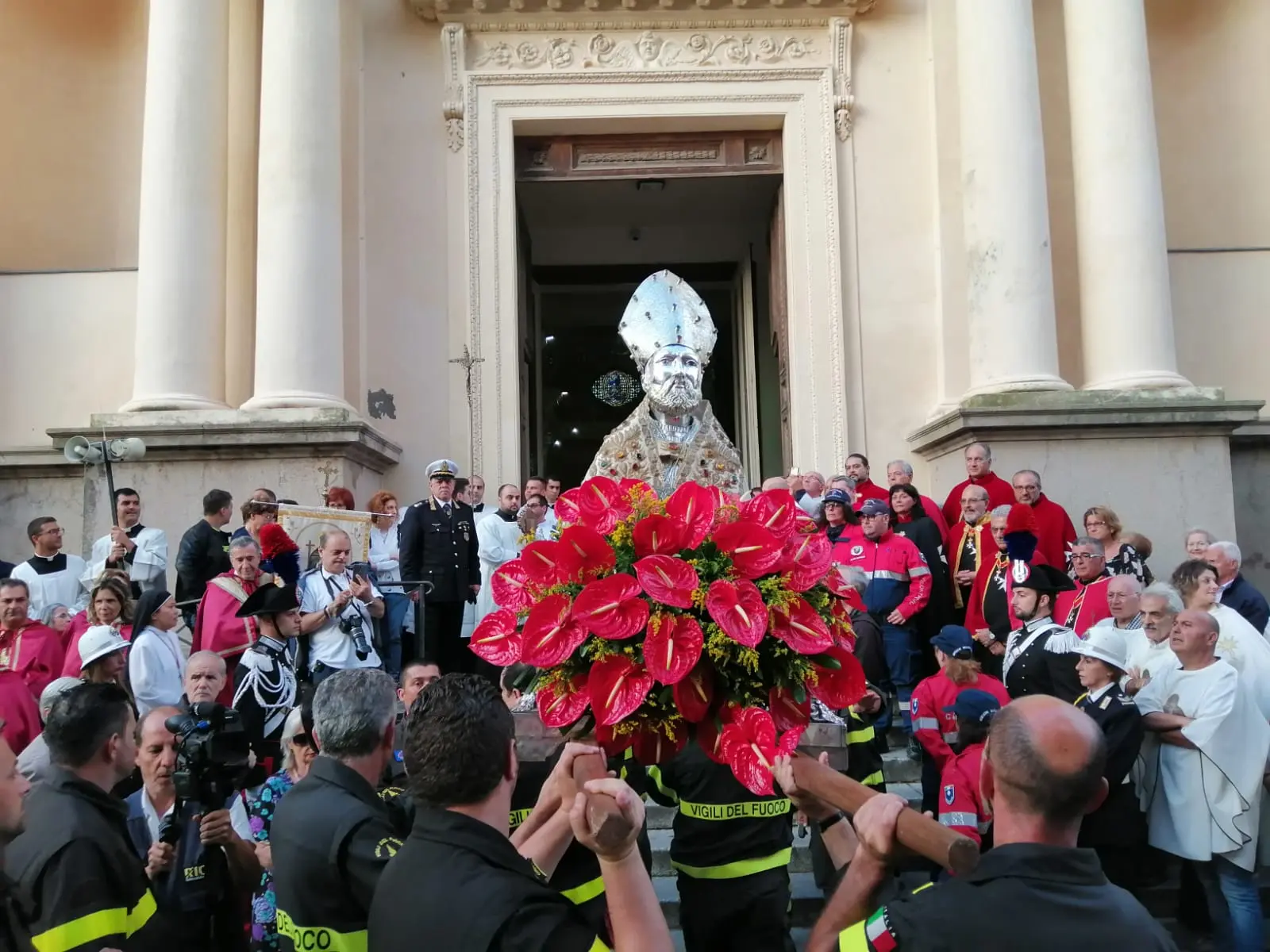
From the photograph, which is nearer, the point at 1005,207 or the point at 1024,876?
the point at 1024,876

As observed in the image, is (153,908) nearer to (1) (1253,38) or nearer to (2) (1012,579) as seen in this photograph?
(2) (1012,579)

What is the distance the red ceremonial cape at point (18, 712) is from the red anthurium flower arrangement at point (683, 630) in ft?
11.9

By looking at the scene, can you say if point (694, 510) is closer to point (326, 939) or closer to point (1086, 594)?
point (326, 939)

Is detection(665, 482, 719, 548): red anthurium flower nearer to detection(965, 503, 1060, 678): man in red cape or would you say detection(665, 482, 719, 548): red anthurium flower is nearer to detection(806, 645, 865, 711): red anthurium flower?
detection(806, 645, 865, 711): red anthurium flower

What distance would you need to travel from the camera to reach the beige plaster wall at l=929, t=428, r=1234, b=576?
376 inches

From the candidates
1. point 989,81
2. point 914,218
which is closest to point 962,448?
point 914,218

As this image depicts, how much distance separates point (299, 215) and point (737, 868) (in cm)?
818

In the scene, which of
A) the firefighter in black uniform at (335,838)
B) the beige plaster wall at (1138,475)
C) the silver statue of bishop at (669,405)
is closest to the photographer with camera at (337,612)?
the silver statue of bishop at (669,405)

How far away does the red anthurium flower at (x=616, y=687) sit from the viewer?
2.11 m

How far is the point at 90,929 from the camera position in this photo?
2441mm

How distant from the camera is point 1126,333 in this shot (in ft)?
33.3

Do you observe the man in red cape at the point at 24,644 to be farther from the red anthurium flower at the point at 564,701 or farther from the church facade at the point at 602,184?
the red anthurium flower at the point at 564,701

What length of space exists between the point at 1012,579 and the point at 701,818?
3.65m

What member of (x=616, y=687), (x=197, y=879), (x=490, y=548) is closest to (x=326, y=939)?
(x=197, y=879)
